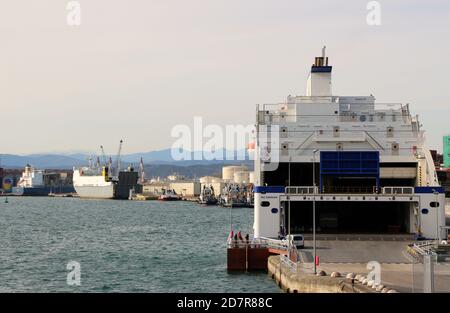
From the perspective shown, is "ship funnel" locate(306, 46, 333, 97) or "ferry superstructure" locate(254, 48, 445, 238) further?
"ship funnel" locate(306, 46, 333, 97)

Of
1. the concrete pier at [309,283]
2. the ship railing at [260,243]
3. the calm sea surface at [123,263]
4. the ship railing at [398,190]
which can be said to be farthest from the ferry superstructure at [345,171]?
the concrete pier at [309,283]

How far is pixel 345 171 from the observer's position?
176 ft

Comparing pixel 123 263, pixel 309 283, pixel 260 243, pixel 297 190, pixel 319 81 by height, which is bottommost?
pixel 123 263

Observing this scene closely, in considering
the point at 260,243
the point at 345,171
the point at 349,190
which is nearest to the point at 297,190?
the point at 345,171

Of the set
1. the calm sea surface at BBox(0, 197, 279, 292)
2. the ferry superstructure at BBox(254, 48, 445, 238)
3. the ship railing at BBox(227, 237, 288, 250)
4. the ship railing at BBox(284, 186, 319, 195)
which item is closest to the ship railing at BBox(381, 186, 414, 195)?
the ferry superstructure at BBox(254, 48, 445, 238)

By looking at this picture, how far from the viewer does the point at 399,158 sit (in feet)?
178

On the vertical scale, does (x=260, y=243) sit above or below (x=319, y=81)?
below

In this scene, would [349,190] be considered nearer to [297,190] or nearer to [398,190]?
[398,190]

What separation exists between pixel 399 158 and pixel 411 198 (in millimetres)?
6026

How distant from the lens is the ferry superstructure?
49.1 metres

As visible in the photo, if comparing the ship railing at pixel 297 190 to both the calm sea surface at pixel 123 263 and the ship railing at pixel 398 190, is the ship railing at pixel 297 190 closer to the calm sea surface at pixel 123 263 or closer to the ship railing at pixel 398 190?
the ship railing at pixel 398 190

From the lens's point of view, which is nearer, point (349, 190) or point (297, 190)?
point (297, 190)

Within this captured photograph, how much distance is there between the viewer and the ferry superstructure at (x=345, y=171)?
1934 inches

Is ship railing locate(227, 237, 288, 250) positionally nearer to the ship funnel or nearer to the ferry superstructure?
the ferry superstructure
